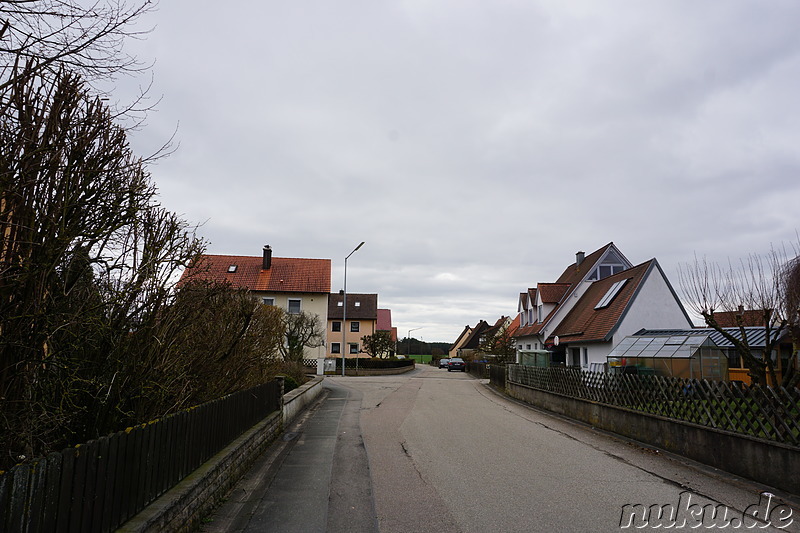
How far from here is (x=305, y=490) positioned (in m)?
7.88

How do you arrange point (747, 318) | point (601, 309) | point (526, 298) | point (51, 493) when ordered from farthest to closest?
point (526, 298) < point (601, 309) < point (747, 318) < point (51, 493)

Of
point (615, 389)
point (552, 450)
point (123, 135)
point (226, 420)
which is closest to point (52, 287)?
point (123, 135)

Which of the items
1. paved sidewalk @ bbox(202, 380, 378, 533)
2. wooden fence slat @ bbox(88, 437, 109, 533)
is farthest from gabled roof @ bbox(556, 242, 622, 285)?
wooden fence slat @ bbox(88, 437, 109, 533)

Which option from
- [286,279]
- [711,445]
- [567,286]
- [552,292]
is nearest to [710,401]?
[711,445]

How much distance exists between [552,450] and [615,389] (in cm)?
356

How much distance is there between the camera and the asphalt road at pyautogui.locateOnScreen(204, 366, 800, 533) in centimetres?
636

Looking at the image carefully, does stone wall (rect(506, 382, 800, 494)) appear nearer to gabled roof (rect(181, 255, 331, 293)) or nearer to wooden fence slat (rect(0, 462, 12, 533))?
wooden fence slat (rect(0, 462, 12, 533))

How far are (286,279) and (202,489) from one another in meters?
43.3

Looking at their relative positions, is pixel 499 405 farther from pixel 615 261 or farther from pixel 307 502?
pixel 615 261

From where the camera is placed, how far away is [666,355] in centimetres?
1964

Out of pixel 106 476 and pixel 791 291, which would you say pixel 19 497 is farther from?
pixel 791 291

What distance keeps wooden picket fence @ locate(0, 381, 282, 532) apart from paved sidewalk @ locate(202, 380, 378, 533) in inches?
32.7

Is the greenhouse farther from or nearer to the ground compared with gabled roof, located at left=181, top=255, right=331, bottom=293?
nearer to the ground

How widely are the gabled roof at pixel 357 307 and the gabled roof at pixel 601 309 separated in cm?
3482
